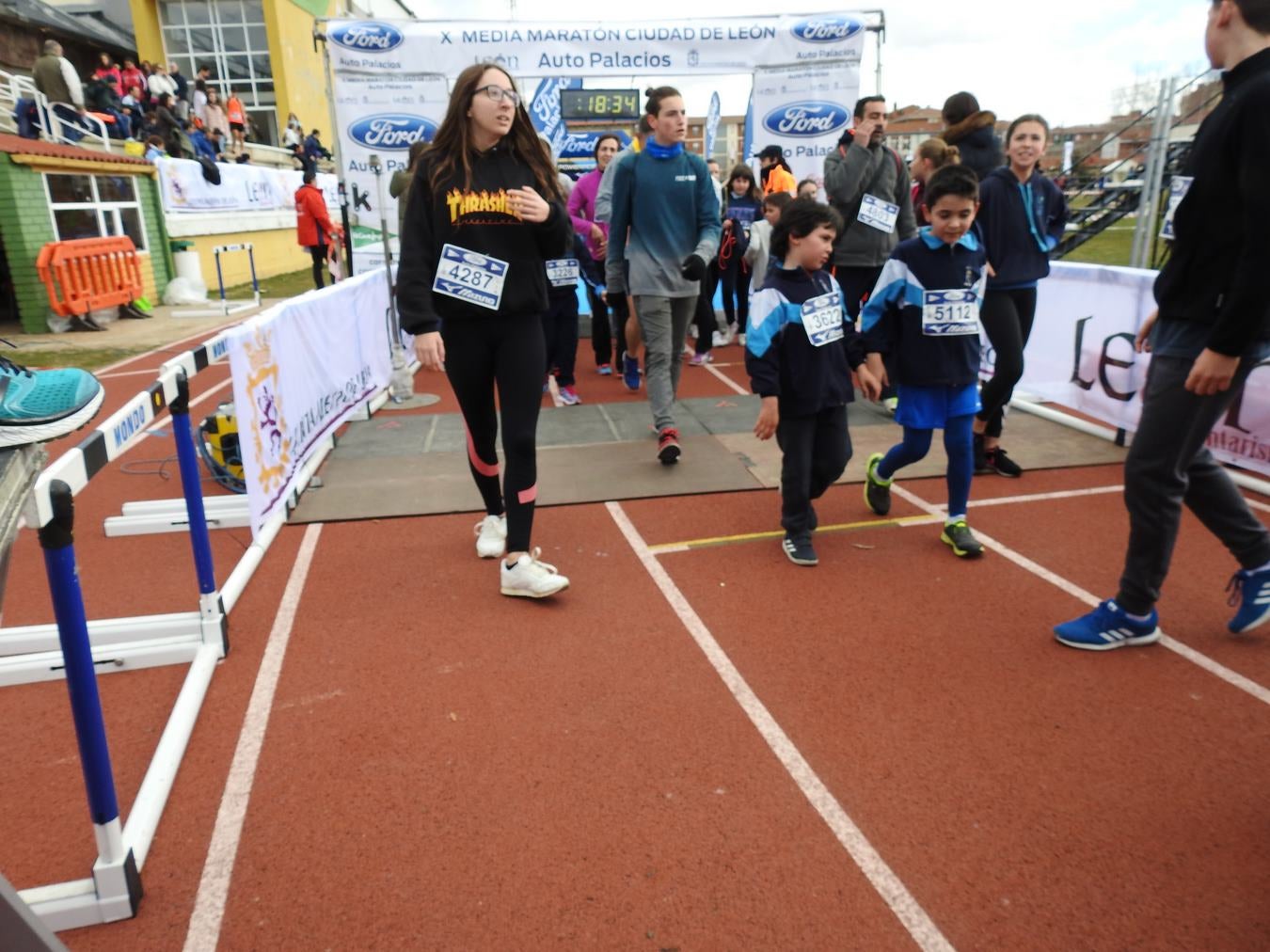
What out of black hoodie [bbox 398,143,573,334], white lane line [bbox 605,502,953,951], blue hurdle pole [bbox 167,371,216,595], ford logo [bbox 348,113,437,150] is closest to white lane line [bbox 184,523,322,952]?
blue hurdle pole [bbox 167,371,216,595]

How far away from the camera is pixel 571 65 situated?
404 inches

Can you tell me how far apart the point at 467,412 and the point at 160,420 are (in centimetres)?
468

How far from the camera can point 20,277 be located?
1330 cm

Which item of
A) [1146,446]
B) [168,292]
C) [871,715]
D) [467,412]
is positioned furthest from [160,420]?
[168,292]

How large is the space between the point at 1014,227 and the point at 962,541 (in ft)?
6.50

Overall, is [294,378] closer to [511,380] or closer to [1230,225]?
[511,380]

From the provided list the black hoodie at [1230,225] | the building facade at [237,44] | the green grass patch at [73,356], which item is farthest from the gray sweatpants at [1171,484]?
the building facade at [237,44]

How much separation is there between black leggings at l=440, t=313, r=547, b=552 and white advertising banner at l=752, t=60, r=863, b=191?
26.3 feet

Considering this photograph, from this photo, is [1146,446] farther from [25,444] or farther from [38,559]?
[38,559]

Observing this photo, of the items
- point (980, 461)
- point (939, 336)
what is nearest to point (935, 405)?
point (939, 336)

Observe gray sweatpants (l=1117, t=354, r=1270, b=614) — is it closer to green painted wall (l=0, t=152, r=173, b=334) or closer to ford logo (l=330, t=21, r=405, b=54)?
ford logo (l=330, t=21, r=405, b=54)

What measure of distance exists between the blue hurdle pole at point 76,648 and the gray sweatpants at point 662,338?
13.5 ft

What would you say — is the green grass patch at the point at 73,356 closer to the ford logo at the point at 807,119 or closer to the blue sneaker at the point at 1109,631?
the ford logo at the point at 807,119

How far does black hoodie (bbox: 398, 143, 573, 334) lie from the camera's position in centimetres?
373
